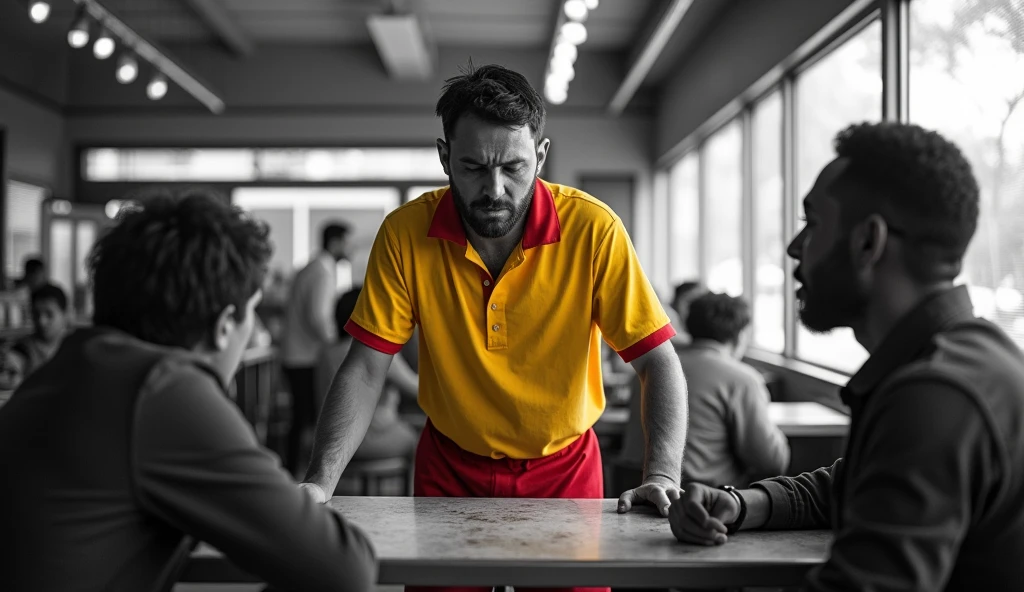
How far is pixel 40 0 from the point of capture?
204 inches

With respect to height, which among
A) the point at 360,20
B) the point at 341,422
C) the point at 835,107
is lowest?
the point at 341,422

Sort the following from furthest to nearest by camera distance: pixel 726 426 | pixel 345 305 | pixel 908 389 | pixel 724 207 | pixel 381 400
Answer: pixel 724 207, pixel 381 400, pixel 345 305, pixel 726 426, pixel 908 389

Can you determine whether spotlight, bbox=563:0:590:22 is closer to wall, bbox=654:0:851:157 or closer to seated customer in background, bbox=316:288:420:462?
wall, bbox=654:0:851:157

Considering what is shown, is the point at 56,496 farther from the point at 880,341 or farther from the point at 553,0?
the point at 553,0

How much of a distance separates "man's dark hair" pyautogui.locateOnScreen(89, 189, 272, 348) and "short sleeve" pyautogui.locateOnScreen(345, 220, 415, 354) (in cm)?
59

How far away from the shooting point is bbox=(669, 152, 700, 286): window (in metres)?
8.49

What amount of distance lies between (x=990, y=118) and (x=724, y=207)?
4.19 metres

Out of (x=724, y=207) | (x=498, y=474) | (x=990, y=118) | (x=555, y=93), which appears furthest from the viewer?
(x=555, y=93)

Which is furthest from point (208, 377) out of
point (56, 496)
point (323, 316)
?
point (323, 316)

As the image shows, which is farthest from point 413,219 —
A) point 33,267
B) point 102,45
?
point 33,267

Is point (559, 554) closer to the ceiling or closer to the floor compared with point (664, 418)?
closer to the floor

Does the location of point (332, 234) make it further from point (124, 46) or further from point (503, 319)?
point (503, 319)

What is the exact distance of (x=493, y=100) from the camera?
1679mm

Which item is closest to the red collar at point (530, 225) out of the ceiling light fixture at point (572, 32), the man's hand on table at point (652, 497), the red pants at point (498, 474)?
the red pants at point (498, 474)
